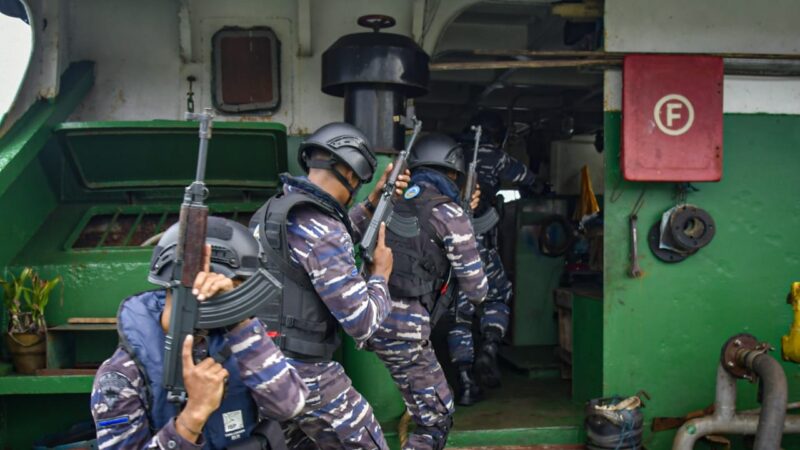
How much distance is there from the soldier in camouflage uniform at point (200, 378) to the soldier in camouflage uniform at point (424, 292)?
1766 mm

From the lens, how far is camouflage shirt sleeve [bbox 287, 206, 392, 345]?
313 centimetres

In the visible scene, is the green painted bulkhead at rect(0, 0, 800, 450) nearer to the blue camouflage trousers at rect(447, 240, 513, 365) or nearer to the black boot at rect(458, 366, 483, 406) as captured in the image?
the black boot at rect(458, 366, 483, 406)

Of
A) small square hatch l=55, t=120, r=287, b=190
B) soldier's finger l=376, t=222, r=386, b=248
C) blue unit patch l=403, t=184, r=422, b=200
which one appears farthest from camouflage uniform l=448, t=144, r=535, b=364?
soldier's finger l=376, t=222, r=386, b=248

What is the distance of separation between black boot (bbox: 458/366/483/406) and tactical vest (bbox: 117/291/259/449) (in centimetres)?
311

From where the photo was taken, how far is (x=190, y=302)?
83.7 inches

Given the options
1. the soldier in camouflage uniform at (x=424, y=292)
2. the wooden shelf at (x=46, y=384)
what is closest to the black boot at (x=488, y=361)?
the soldier in camouflage uniform at (x=424, y=292)

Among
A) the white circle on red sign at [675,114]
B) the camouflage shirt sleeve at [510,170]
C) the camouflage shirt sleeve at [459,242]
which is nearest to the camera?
the camouflage shirt sleeve at [459,242]

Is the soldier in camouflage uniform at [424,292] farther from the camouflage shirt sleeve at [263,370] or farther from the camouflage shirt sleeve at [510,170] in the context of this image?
the camouflage shirt sleeve at [263,370]

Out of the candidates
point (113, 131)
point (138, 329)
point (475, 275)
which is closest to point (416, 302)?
point (475, 275)

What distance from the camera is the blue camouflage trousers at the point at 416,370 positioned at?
4145 millimetres

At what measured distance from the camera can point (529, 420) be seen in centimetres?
493

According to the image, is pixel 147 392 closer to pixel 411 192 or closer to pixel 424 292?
pixel 424 292

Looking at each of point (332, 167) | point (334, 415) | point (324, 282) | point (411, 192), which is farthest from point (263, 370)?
point (411, 192)

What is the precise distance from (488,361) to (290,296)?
279 centimetres
